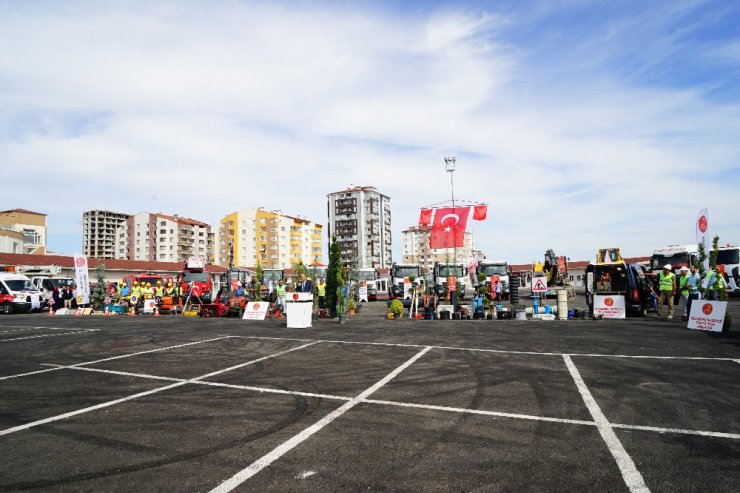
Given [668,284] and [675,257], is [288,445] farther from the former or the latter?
[675,257]

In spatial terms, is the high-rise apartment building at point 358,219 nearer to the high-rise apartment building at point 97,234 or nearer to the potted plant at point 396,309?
the high-rise apartment building at point 97,234

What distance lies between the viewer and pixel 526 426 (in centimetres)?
538

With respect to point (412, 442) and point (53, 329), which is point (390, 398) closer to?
point (412, 442)

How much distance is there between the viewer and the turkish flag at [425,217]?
21.8 metres

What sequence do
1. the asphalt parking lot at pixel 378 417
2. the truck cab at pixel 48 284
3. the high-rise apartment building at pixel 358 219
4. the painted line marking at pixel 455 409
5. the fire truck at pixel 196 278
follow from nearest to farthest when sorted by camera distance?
1. the asphalt parking lot at pixel 378 417
2. the painted line marking at pixel 455 409
3. the fire truck at pixel 196 278
4. the truck cab at pixel 48 284
5. the high-rise apartment building at pixel 358 219

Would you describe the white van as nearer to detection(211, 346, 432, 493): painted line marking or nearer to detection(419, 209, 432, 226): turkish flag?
detection(419, 209, 432, 226): turkish flag

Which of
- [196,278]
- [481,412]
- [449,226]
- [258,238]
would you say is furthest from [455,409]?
[258,238]

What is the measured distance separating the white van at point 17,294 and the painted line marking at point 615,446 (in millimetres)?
30505

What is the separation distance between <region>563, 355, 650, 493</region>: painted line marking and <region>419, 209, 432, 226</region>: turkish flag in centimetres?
1470

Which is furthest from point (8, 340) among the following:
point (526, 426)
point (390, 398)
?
point (526, 426)

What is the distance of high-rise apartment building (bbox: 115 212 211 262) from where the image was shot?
113 m

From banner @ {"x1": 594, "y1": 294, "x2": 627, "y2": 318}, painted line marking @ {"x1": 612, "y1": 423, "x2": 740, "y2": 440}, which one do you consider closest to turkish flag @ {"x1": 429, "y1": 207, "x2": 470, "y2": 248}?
banner @ {"x1": 594, "y1": 294, "x2": 627, "y2": 318}

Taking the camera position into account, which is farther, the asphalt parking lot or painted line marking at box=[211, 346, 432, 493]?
the asphalt parking lot

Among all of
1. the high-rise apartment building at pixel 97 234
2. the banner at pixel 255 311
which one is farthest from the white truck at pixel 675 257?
the high-rise apartment building at pixel 97 234
